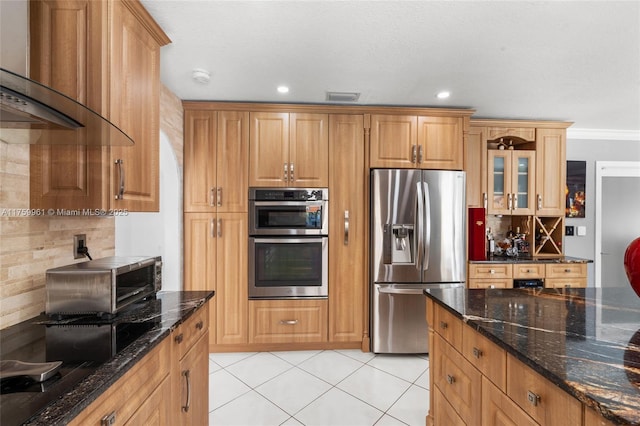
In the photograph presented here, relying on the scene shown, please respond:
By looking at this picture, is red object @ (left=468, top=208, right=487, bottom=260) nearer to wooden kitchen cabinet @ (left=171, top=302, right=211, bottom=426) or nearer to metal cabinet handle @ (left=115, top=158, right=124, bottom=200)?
wooden kitchen cabinet @ (left=171, top=302, right=211, bottom=426)

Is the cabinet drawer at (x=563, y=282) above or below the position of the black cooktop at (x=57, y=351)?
below

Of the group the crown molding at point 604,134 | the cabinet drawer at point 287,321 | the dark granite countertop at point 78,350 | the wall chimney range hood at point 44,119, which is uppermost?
the crown molding at point 604,134

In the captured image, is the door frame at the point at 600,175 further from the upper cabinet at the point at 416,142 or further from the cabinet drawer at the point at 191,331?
the cabinet drawer at the point at 191,331

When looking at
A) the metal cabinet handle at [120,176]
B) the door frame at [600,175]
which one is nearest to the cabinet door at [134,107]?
the metal cabinet handle at [120,176]

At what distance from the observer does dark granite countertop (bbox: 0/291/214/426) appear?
2.31 ft

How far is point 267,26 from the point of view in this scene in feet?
5.65

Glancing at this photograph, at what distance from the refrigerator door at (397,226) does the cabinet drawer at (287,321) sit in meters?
0.72

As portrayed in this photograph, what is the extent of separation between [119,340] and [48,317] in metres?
0.49

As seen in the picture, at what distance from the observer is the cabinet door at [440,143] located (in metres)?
3.00

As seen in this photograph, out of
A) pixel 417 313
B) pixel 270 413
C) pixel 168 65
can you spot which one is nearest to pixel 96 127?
pixel 168 65

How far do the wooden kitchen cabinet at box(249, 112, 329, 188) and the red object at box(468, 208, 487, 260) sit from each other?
1676 millimetres

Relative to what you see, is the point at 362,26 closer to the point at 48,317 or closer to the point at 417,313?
the point at 48,317

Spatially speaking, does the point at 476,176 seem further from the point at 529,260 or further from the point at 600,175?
the point at 600,175

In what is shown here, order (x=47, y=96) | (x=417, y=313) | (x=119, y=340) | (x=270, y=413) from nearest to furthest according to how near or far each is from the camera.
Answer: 1. (x=47, y=96)
2. (x=119, y=340)
3. (x=270, y=413)
4. (x=417, y=313)
